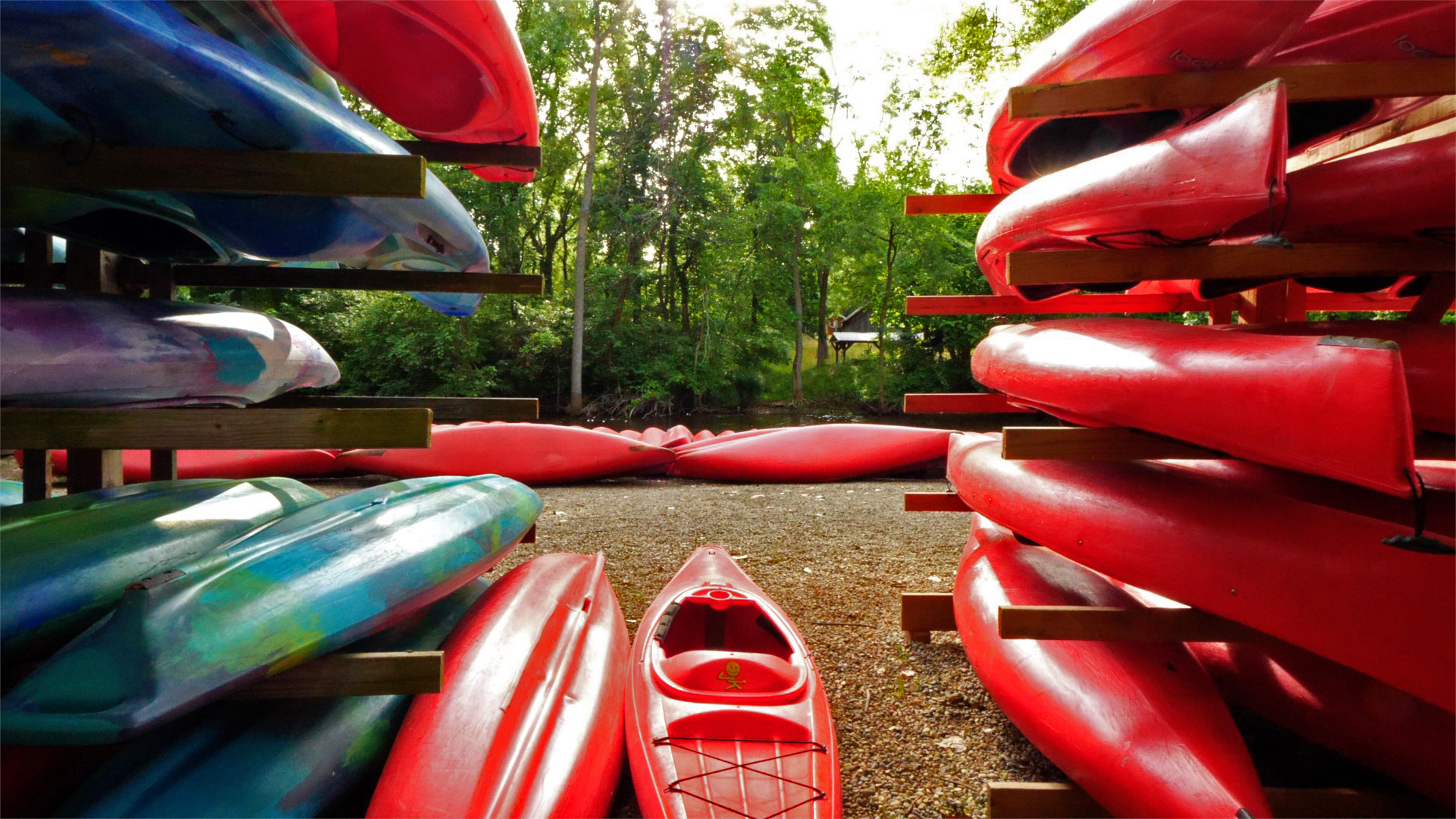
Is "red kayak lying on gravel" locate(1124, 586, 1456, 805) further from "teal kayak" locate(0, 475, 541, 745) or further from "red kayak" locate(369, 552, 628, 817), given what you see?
"teal kayak" locate(0, 475, 541, 745)

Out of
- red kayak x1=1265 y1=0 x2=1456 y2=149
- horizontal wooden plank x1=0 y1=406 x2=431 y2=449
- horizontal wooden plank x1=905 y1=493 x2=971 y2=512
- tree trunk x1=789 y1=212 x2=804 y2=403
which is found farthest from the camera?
tree trunk x1=789 y1=212 x2=804 y2=403

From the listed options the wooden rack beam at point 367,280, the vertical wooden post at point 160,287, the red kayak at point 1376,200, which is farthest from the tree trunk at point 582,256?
the red kayak at point 1376,200

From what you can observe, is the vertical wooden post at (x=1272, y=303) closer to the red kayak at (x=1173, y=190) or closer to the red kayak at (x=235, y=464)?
the red kayak at (x=1173, y=190)

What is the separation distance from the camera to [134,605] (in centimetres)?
139

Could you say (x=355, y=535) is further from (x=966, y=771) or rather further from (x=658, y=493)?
(x=658, y=493)

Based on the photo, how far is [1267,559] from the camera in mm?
1610

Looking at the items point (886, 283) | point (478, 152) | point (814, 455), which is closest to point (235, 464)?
point (478, 152)

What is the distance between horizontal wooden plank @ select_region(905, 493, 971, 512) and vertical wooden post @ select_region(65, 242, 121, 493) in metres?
2.97

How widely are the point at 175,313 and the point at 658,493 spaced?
13.6 ft

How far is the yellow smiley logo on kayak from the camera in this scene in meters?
2.09

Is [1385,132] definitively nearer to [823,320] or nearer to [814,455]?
[814,455]

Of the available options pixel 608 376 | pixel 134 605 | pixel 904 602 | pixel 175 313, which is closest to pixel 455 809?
pixel 134 605

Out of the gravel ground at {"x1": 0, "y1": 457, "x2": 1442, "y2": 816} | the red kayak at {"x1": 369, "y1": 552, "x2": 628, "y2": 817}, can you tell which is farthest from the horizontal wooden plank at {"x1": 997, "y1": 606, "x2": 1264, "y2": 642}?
the red kayak at {"x1": 369, "y1": 552, "x2": 628, "y2": 817}

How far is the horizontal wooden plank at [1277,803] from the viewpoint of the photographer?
1677 millimetres
